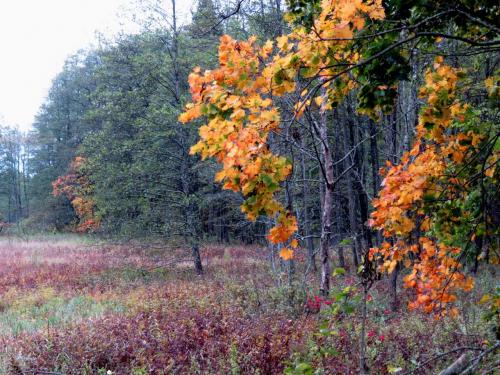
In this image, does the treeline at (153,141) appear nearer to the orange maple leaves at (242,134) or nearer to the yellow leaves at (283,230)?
the orange maple leaves at (242,134)

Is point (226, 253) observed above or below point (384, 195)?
below

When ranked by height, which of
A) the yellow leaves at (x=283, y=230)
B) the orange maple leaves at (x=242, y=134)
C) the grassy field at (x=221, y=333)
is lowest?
the grassy field at (x=221, y=333)

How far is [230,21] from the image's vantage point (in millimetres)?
12023

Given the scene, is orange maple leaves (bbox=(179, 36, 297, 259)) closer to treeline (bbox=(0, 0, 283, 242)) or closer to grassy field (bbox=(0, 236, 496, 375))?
grassy field (bbox=(0, 236, 496, 375))

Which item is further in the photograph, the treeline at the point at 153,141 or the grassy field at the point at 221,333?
the treeline at the point at 153,141

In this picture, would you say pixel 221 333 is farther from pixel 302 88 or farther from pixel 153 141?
pixel 153 141

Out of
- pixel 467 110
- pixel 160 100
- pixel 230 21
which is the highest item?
pixel 230 21

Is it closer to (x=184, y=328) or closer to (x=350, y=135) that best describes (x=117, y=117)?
(x=350, y=135)

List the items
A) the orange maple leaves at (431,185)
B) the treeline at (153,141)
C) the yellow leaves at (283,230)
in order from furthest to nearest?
the treeline at (153,141), the orange maple leaves at (431,185), the yellow leaves at (283,230)

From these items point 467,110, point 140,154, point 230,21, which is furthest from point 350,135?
point 467,110

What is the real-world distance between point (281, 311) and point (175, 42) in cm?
1087

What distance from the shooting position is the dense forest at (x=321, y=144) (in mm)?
2477

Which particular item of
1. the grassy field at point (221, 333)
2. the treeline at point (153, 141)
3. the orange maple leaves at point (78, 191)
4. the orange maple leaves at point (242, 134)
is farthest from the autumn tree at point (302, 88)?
the orange maple leaves at point (78, 191)

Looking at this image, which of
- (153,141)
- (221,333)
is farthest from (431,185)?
(153,141)
